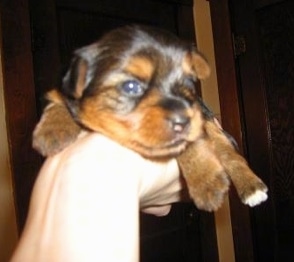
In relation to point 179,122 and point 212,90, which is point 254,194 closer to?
point 179,122

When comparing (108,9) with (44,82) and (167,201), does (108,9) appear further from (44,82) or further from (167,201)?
(167,201)

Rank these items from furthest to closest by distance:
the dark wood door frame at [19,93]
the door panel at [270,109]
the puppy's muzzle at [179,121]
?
1. the door panel at [270,109]
2. the dark wood door frame at [19,93]
3. the puppy's muzzle at [179,121]

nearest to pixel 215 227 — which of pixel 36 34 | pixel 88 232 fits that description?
pixel 36 34

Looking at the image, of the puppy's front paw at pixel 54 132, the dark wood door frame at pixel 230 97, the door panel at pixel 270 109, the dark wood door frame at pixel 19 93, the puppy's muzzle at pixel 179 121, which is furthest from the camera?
the dark wood door frame at pixel 230 97

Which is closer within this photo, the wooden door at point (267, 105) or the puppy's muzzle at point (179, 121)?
→ the puppy's muzzle at point (179, 121)

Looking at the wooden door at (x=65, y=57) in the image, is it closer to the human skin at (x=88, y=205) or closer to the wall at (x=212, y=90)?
the wall at (x=212, y=90)

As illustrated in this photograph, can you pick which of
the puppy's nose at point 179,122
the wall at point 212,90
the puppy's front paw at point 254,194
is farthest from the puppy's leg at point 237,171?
the wall at point 212,90

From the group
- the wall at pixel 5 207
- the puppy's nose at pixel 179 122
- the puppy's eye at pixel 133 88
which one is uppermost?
the puppy's eye at pixel 133 88
